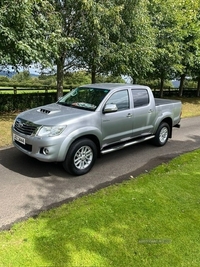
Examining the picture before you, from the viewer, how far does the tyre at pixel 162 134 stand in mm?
6482

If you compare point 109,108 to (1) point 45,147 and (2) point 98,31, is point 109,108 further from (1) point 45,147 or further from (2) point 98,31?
(2) point 98,31

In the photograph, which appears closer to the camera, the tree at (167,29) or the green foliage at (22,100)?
the green foliage at (22,100)

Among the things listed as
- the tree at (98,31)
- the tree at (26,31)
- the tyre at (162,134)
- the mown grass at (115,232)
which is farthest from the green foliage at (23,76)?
the mown grass at (115,232)

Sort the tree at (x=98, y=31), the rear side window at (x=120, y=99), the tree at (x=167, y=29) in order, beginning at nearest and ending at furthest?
the rear side window at (x=120, y=99) < the tree at (x=98, y=31) < the tree at (x=167, y=29)

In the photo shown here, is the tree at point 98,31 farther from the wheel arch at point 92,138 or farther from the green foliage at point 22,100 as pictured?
the wheel arch at point 92,138

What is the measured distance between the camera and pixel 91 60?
10.1 meters

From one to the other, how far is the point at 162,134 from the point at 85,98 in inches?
107

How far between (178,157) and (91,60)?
20.4ft

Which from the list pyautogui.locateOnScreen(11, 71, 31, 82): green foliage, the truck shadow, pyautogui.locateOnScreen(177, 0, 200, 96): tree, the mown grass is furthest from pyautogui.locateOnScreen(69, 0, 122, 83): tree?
the mown grass

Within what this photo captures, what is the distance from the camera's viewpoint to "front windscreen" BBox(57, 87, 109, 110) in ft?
16.3

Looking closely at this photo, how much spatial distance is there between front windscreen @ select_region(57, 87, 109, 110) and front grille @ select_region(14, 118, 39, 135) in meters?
1.12

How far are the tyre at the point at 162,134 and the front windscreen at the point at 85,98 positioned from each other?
2189 millimetres

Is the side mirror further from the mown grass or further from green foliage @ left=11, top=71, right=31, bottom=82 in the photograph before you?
green foliage @ left=11, top=71, right=31, bottom=82

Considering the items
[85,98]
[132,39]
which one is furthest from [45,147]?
[132,39]
